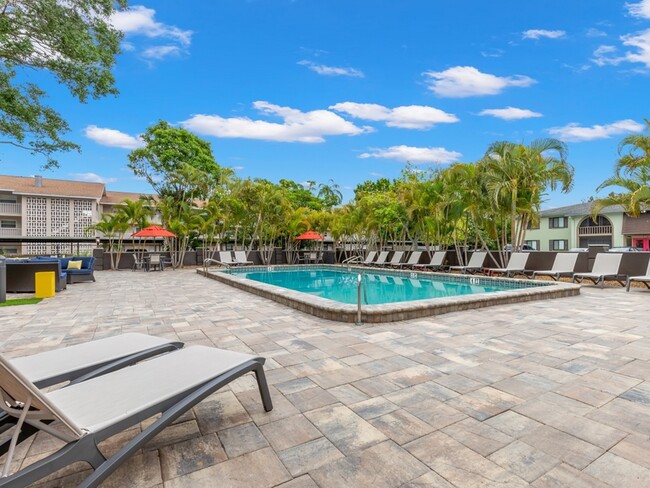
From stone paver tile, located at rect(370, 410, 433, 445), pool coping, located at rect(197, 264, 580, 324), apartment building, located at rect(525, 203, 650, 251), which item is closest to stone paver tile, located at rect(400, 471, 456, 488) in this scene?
stone paver tile, located at rect(370, 410, 433, 445)

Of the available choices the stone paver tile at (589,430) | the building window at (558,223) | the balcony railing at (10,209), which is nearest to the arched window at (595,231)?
the building window at (558,223)

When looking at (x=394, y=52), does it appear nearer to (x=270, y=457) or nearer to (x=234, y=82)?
(x=234, y=82)

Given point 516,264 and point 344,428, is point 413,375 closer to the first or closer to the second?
point 344,428

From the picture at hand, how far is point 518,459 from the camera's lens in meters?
2.11

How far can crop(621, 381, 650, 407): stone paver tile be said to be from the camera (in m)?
2.85

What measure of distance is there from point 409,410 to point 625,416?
148 centimetres

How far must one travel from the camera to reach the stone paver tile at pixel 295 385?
3.09m

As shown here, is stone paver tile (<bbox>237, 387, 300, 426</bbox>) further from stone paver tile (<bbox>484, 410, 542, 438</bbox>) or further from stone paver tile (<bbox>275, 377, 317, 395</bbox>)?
stone paver tile (<bbox>484, 410, 542, 438</bbox>)

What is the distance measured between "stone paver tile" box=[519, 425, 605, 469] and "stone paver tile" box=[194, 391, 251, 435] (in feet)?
6.10

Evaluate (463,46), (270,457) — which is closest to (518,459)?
(270,457)

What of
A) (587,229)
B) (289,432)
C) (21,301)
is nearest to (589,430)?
(289,432)

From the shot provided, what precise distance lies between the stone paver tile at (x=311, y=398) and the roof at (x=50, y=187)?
31083mm

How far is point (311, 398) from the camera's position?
294 centimetres

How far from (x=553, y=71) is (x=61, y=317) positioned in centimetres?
2186
